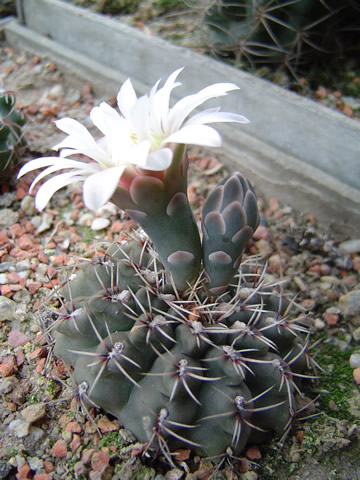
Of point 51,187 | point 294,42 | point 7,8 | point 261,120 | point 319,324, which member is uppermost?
point 51,187

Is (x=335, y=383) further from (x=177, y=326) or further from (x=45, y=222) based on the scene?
(x=45, y=222)

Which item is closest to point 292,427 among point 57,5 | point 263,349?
point 263,349

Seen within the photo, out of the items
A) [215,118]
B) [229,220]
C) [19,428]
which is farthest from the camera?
[19,428]

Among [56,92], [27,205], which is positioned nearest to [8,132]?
[27,205]

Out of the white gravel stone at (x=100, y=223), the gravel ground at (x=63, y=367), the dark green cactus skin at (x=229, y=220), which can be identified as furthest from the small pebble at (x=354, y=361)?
the white gravel stone at (x=100, y=223)

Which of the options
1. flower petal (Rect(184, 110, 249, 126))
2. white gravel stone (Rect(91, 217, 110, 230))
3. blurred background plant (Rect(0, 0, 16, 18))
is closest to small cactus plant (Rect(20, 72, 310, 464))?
flower petal (Rect(184, 110, 249, 126))

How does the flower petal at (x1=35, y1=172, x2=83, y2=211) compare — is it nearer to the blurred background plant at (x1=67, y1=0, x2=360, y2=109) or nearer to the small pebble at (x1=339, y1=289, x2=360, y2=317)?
the small pebble at (x1=339, y1=289, x2=360, y2=317)

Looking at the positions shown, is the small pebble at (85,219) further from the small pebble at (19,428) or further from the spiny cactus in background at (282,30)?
the spiny cactus in background at (282,30)

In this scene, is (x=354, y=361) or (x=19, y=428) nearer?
(x=19, y=428)
